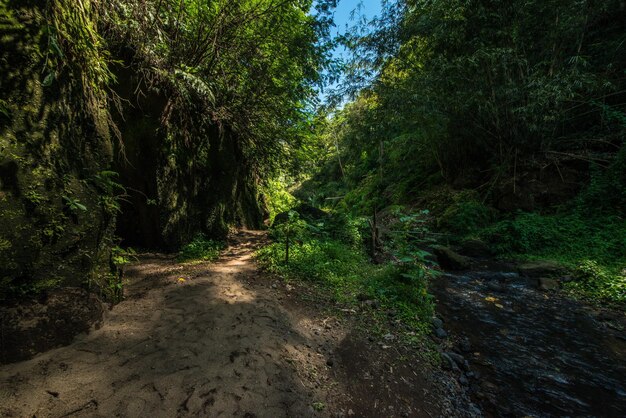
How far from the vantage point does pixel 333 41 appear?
8.31 meters

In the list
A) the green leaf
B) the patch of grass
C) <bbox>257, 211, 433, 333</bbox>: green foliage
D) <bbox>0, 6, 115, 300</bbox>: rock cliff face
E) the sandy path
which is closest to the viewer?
the sandy path

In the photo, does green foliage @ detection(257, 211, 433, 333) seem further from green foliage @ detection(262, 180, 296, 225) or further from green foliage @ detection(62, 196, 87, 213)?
green foliage @ detection(262, 180, 296, 225)


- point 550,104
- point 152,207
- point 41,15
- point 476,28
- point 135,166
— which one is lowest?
point 152,207

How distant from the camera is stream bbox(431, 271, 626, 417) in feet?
10.4

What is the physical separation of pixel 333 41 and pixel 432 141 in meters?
8.12

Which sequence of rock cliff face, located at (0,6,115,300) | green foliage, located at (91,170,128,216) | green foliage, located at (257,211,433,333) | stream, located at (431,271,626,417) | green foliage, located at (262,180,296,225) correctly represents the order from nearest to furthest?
rock cliff face, located at (0,6,115,300) < green foliage, located at (91,170,128,216) < stream, located at (431,271,626,417) < green foliage, located at (257,211,433,333) < green foliage, located at (262,180,296,225)

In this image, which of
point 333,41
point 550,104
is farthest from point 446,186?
point 333,41

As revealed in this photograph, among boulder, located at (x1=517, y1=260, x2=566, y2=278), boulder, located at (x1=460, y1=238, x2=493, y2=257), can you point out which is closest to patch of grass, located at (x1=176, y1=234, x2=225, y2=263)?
boulder, located at (x1=460, y1=238, x2=493, y2=257)

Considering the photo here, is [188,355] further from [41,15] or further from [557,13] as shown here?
[557,13]

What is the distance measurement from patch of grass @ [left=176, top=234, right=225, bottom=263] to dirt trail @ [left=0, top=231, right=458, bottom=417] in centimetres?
143

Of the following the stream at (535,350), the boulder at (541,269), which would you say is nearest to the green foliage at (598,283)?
the boulder at (541,269)

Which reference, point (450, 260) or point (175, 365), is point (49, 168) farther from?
point (450, 260)

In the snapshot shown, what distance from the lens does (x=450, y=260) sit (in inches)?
306

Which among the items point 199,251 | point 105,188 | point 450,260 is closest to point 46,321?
point 105,188
